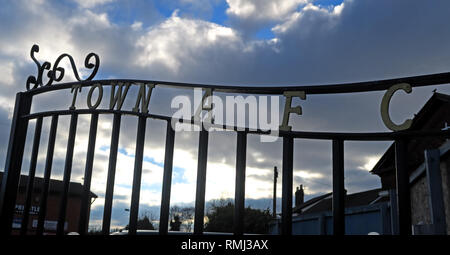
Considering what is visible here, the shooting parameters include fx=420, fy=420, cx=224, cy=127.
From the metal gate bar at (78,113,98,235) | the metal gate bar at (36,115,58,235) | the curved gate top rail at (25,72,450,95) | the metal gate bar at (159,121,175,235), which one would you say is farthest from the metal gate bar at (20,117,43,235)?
the metal gate bar at (159,121,175,235)

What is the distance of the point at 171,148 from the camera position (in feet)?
15.2

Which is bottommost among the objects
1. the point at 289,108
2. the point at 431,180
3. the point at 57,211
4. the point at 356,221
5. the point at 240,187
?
the point at 356,221

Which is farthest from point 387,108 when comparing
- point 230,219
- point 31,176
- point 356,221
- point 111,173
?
point 230,219

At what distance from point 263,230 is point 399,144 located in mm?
20315

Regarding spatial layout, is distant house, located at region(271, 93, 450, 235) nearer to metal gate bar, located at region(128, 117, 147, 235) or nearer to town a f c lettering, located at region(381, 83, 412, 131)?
town a f c lettering, located at region(381, 83, 412, 131)

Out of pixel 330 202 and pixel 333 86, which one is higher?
pixel 330 202

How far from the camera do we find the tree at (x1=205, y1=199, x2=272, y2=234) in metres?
20.4

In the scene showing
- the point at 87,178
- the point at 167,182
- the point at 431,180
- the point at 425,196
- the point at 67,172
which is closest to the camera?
the point at 431,180

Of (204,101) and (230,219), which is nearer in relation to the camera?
(204,101)

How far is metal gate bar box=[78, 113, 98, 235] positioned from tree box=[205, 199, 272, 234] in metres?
14.5

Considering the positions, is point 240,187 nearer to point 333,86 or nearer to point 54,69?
point 333,86

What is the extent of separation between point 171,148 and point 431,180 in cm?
261
